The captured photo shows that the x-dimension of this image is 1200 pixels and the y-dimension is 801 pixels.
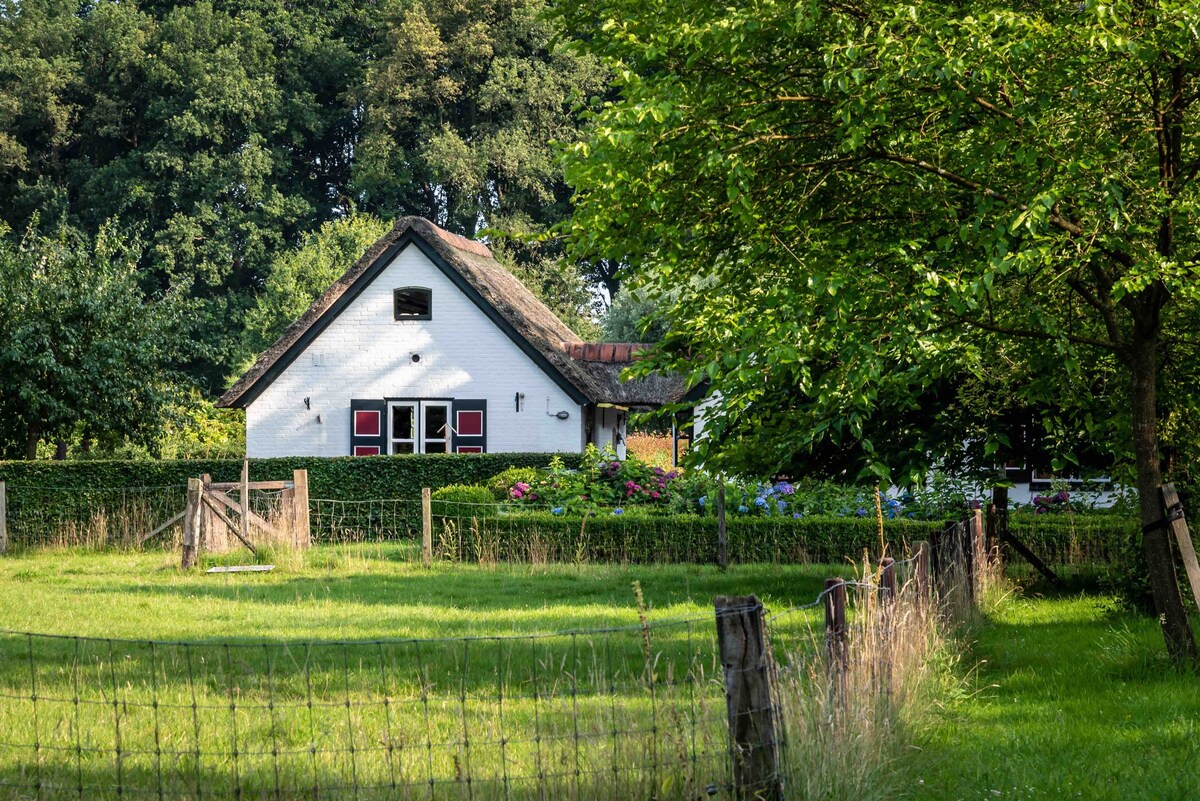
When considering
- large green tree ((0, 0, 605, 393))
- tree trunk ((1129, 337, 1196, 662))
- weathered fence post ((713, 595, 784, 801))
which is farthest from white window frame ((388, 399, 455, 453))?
weathered fence post ((713, 595, 784, 801))

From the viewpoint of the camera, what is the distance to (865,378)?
23.5 ft

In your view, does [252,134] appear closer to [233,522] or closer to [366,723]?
[233,522]

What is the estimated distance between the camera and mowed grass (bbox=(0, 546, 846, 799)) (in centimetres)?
573

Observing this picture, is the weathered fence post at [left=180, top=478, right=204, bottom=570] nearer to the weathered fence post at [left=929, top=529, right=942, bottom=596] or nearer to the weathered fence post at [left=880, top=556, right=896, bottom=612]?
the weathered fence post at [left=929, top=529, right=942, bottom=596]

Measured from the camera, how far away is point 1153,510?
8.38 m

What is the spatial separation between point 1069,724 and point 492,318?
1970cm

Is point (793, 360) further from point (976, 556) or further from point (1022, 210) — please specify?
point (976, 556)

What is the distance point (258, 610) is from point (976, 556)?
661 centimetres

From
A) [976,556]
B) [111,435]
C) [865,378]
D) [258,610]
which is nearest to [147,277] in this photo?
[111,435]

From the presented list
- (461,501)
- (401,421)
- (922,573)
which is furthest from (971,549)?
(401,421)

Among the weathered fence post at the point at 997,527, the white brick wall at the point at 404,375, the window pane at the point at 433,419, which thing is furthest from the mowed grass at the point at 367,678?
the window pane at the point at 433,419

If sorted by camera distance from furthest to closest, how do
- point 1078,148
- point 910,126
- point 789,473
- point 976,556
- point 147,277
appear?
point 147,277, point 789,473, point 976,556, point 910,126, point 1078,148

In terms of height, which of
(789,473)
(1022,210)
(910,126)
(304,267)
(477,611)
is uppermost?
(304,267)

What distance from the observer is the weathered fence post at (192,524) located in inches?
627
